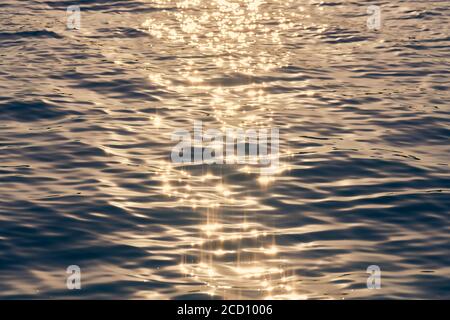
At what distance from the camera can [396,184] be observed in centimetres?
1480

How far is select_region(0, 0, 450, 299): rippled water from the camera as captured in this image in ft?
38.9

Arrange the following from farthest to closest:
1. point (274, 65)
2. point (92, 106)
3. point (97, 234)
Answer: point (274, 65), point (92, 106), point (97, 234)

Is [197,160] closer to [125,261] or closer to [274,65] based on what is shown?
[125,261]

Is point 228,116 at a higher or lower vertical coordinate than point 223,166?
higher

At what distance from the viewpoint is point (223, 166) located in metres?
15.4

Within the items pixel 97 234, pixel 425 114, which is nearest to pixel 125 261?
pixel 97 234

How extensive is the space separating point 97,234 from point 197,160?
3.29 meters

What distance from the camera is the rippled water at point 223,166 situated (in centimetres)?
1186

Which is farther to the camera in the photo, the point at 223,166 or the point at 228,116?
A: the point at 228,116
